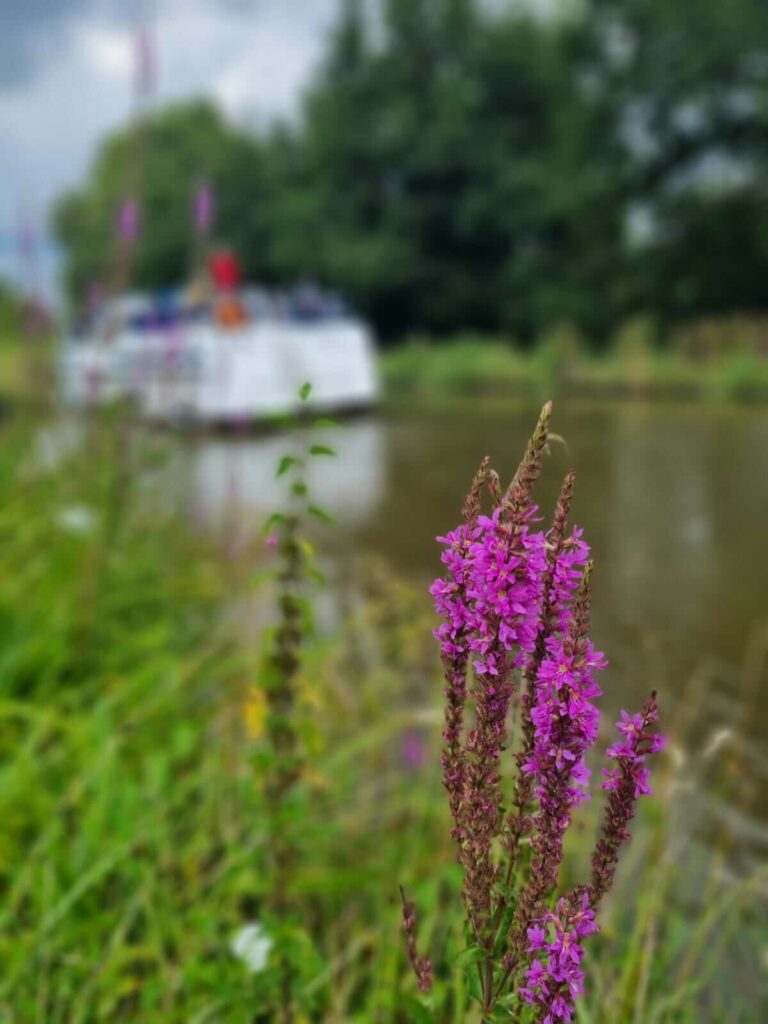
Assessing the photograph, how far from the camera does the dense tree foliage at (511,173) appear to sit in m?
24.1

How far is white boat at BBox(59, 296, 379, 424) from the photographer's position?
13.8 ft

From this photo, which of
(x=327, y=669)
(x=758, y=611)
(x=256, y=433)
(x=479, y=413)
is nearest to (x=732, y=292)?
(x=479, y=413)

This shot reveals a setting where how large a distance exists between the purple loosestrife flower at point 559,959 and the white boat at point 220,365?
8.64 ft

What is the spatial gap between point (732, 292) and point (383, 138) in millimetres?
8893

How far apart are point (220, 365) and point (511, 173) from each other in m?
23.4

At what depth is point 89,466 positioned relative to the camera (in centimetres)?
448

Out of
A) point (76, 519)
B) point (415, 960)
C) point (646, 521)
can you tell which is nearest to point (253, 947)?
point (415, 960)

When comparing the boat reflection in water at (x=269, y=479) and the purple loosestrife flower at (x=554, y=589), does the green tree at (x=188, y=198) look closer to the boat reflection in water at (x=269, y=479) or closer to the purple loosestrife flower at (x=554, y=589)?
the boat reflection in water at (x=269, y=479)

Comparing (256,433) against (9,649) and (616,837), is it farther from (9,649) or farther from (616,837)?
(616,837)

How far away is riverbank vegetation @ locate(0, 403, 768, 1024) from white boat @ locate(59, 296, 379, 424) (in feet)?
1.40

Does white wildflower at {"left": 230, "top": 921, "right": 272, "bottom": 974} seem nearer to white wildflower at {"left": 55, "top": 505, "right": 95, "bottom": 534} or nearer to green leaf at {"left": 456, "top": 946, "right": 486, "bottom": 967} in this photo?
green leaf at {"left": 456, "top": 946, "right": 486, "bottom": 967}

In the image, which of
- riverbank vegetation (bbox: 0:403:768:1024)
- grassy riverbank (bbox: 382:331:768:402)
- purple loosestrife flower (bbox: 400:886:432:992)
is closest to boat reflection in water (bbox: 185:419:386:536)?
riverbank vegetation (bbox: 0:403:768:1024)

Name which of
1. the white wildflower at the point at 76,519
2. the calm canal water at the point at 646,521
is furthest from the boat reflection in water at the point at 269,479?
the white wildflower at the point at 76,519

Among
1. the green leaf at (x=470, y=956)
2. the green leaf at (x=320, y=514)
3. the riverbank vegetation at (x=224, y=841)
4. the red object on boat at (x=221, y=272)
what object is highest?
the red object on boat at (x=221, y=272)
